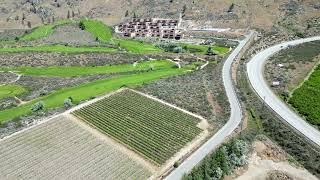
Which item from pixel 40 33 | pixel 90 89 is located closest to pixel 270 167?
pixel 90 89

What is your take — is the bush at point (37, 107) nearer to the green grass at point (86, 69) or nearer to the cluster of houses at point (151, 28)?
the green grass at point (86, 69)

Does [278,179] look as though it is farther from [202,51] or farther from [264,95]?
[202,51]

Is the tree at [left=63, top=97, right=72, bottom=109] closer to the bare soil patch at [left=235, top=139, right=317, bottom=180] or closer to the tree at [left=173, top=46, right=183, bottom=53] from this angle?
the bare soil patch at [left=235, top=139, right=317, bottom=180]

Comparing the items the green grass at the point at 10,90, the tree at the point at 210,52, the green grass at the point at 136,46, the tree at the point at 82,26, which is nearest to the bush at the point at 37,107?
the green grass at the point at 10,90

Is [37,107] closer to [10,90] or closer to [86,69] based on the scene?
[10,90]

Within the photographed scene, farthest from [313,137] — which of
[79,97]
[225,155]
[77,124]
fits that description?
[79,97]

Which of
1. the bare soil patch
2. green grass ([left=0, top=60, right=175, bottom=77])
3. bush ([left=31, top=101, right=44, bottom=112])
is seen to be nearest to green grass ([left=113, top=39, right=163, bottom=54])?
green grass ([left=0, top=60, right=175, bottom=77])

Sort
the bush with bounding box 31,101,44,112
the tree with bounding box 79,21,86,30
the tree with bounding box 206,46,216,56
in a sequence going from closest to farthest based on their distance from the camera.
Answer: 1. the bush with bounding box 31,101,44,112
2. the tree with bounding box 206,46,216,56
3. the tree with bounding box 79,21,86,30

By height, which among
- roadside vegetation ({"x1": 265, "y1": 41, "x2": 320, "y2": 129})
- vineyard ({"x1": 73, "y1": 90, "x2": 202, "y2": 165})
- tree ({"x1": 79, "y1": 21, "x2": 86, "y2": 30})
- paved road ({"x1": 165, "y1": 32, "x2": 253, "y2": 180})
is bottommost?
tree ({"x1": 79, "y1": 21, "x2": 86, "y2": 30})
